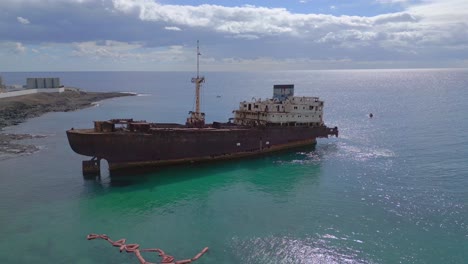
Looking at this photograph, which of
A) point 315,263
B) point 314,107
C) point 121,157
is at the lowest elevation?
point 315,263

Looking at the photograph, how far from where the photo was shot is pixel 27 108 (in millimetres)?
85375

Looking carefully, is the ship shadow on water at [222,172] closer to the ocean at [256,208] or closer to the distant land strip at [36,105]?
the ocean at [256,208]

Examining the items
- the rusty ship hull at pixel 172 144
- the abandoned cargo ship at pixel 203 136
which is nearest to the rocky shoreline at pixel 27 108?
the abandoned cargo ship at pixel 203 136

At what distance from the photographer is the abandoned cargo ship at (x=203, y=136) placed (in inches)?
1421

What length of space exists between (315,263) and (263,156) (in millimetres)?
25784

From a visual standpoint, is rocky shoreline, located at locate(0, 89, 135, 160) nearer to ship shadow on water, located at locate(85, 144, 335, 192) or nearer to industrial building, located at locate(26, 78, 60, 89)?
industrial building, located at locate(26, 78, 60, 89)

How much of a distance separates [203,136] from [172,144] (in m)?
3.44

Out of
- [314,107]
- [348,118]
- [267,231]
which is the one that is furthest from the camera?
[348,118]

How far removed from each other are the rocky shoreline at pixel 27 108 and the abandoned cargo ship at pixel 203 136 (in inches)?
532

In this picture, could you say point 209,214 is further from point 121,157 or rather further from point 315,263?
point 121,157

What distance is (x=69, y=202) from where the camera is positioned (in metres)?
29.4

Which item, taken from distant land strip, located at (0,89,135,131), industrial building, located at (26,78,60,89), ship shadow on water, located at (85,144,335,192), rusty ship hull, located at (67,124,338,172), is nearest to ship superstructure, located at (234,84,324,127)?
rusty ship hull, located at (67,124,338,172)

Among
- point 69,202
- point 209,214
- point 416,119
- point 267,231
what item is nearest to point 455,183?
point 267,231

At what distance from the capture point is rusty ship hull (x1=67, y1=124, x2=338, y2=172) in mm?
35531
